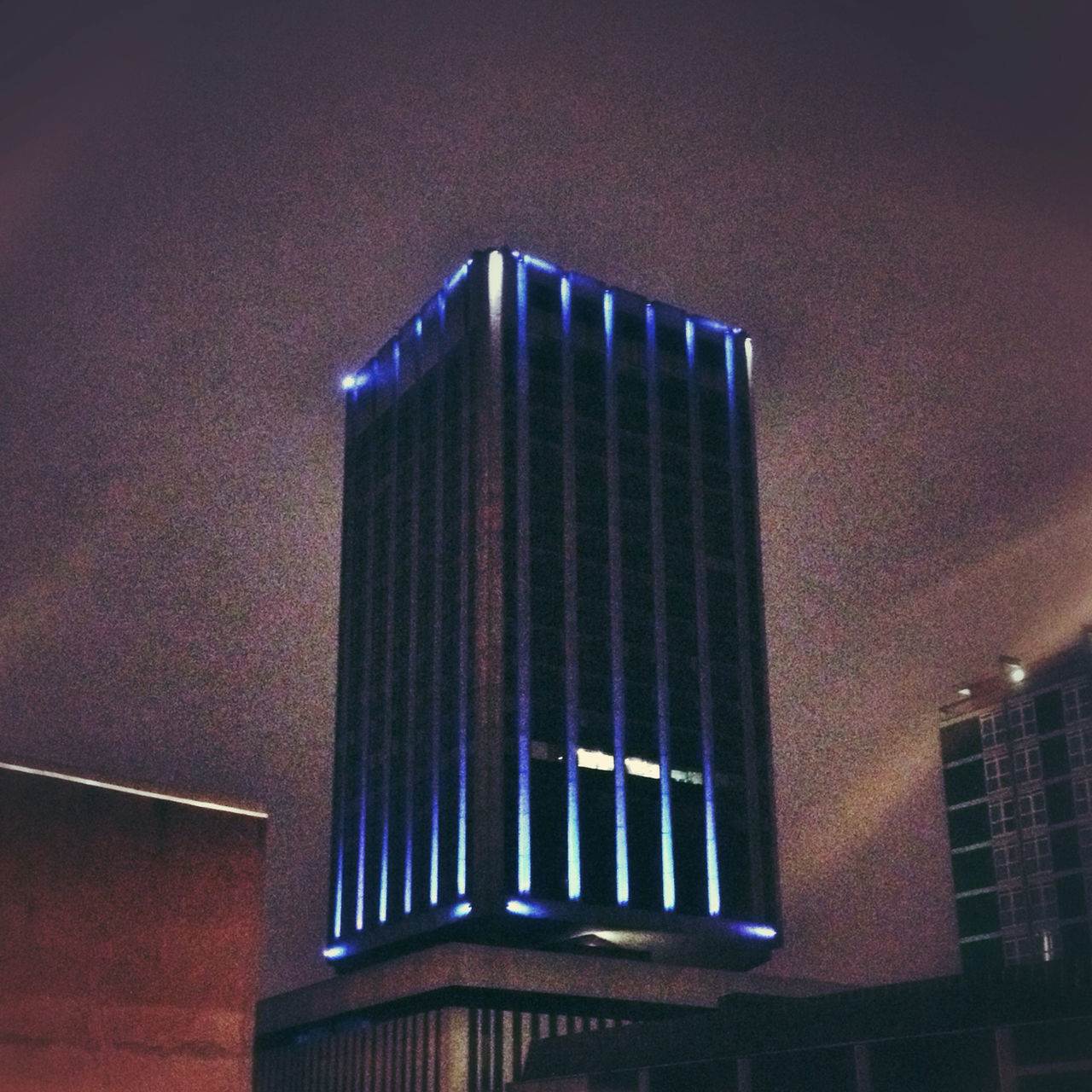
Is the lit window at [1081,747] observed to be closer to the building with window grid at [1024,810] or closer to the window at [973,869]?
the building with window grid at [1024,810]

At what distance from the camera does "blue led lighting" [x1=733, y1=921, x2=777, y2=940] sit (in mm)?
95438

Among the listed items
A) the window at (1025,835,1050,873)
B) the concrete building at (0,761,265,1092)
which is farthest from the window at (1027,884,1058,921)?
the concrete building at (0,761,265,1092)

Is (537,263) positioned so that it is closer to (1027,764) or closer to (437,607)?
(437,607)

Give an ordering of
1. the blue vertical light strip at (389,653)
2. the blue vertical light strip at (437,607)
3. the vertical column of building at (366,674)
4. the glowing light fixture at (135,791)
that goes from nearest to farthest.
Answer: the glowing light fixture at (135,791) < the blue vertical light strip at (437,607) < the blue vertical light strip at (389,653) < the vertical column of building at (366,674)

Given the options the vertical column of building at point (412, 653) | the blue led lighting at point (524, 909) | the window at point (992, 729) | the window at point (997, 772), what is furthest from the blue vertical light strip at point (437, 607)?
the window at point (992, 729)

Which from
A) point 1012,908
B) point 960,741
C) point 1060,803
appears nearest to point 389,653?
point 960,741

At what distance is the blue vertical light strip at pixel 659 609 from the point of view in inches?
3735

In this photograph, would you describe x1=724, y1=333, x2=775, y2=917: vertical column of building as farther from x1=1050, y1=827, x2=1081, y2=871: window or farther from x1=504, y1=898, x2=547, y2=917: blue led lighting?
x1=1050, y1=827, x2=1081, y2=871: window

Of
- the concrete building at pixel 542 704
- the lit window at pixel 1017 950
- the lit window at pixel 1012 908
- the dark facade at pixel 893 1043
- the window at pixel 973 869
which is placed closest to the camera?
the dark facade at pixel 893 1043

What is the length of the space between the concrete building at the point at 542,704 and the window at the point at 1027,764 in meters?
22.9

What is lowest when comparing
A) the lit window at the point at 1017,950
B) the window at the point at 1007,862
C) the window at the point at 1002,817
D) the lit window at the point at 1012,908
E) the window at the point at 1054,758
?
the lit window at the point at 1017,950

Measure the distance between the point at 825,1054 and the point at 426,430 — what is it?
2451 inches

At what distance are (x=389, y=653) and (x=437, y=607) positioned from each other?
793 cm

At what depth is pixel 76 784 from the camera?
3145 cm
